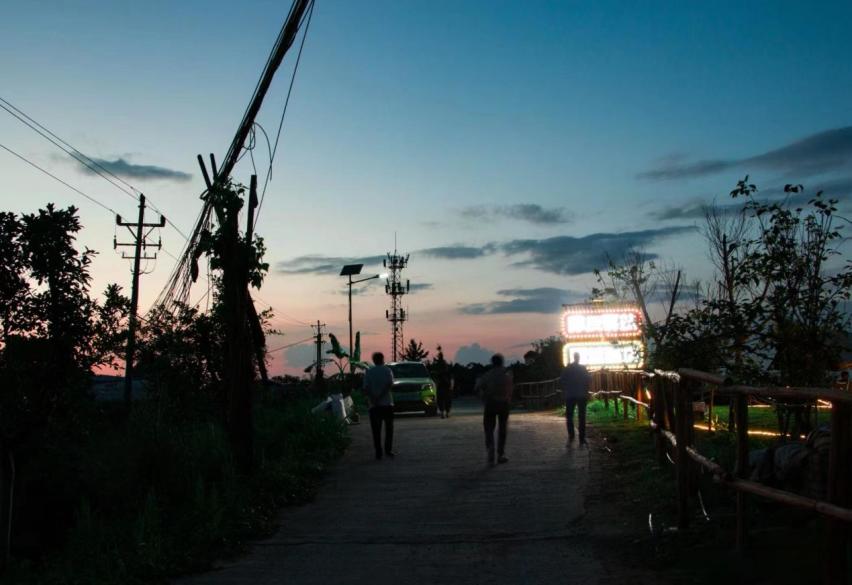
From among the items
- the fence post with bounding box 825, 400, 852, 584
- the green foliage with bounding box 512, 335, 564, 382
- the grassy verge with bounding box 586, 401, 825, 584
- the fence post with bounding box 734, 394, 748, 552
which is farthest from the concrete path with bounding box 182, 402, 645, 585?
the green foliage with bounding box 512, 335, 564, 382

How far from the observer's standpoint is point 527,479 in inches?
498

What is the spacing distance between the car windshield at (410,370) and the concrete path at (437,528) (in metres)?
18.0

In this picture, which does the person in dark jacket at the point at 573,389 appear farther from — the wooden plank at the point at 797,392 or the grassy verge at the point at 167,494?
the wooden plank at the point at 797,392

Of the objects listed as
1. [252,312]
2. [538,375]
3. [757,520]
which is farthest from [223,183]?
[538,375]

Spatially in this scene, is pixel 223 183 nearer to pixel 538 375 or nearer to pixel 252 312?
pixel 252 312

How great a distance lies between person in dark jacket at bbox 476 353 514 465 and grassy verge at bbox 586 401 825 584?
1924 mm

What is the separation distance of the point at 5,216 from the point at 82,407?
2653 millimetres

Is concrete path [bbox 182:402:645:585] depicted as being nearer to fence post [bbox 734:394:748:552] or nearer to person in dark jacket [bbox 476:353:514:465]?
person in dark jacket [bbox 476:353:514:465]

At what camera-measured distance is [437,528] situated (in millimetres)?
9844

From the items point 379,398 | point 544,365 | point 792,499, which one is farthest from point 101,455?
point 544,365

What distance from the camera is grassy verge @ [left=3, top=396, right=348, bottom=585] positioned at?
8.80 metres

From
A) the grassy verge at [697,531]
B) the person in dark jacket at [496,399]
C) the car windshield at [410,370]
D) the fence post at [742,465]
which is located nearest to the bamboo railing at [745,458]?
the fence post at [742,465]

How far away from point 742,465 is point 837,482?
2026 millimetres

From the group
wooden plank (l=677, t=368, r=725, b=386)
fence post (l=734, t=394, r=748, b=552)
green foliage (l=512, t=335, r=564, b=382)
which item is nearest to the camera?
fence post (l=734, t=394, r=748, b=552)
